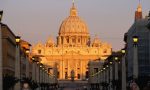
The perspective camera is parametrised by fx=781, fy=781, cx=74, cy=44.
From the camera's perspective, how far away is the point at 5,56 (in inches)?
3469

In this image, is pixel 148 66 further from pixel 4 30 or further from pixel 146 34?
pixel 4 30

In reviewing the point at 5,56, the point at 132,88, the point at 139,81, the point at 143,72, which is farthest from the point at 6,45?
the point at 132,88

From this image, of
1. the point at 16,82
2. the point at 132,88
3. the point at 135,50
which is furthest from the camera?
the point at 16,82

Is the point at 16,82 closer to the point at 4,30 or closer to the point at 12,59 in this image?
the point at 4,30

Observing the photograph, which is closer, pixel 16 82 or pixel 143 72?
pixel 16 82

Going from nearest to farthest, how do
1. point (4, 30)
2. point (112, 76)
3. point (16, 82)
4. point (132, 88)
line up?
point (132, 88)
point (16, 82)
point (4, 30)
point (112, 76)

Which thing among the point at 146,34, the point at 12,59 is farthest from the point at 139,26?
the point at 12,59

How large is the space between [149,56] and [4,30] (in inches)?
919

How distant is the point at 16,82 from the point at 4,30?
1224 inches

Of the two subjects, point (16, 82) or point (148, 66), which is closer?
point (16, 82)

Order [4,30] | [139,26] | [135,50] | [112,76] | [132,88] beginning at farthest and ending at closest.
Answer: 1. [139,26]
2. [112,76]
3. [4,30]
4. [135,50]
5. [132,88]

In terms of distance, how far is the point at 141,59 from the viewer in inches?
4193

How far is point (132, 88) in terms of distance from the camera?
102 ft

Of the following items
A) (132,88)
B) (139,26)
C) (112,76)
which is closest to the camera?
(132,88)
